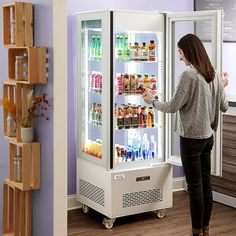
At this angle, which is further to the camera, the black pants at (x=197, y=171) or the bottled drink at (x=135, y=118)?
the bottled drink at (x=135, y=118)

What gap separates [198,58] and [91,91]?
129 cm

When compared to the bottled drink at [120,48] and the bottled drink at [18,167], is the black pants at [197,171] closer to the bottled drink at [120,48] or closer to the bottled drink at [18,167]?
the bottled drink at [120,48]

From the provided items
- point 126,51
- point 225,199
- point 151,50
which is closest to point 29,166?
point 126,51

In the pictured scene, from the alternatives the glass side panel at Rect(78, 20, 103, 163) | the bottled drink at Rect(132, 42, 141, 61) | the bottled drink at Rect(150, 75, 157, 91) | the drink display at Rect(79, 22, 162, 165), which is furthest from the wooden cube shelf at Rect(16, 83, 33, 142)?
the bottled drink at Rect(150, 75, 157, 91)

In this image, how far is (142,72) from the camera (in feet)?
16.6

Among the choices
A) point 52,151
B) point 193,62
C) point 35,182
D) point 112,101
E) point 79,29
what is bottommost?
point 35,182

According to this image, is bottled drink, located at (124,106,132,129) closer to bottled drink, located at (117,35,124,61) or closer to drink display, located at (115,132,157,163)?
drink display, located at (115,132,157,163)

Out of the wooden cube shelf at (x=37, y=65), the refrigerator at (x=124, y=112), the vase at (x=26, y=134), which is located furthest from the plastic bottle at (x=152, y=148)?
the wooden cube shelf at (x=37, y=65)

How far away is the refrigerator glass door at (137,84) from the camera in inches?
185

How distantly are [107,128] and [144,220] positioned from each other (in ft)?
3.25

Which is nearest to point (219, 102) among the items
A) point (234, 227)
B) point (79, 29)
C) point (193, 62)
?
point (193, 62)

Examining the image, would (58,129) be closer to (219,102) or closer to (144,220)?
(219,102)

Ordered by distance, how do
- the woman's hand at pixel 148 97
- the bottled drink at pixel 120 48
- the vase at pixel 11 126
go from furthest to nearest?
the bottled drink at pixel 120 48 < the woman's hand at pixel 148 97 < the vase at pixel 11 126

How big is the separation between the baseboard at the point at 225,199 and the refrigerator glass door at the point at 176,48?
0.66 m
